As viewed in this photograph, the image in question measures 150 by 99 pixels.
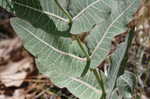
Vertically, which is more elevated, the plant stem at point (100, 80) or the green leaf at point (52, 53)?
the green leaf at point (52, 53)

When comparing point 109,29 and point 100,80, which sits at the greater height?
point 109,29

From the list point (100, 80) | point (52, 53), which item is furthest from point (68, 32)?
point (100, 80)

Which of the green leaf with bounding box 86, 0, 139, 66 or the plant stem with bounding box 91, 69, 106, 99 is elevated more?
the green leaf with bounding box 86, 0, 139, 66

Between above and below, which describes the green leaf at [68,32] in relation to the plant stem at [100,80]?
above

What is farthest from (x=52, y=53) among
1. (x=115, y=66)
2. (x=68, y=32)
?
(x=115, y=66)

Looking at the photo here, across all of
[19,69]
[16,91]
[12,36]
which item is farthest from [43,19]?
[12,36]

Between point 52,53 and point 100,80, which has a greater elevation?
point 52,53

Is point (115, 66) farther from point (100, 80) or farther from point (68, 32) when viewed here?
point (68, 32)

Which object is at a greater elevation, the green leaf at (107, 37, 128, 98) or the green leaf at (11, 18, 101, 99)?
the green leaf at (11, 18, 101, 99)

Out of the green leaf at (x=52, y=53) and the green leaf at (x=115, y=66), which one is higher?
the green leaf at (x=52, y=53)

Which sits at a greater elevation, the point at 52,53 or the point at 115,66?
the point at 52,53

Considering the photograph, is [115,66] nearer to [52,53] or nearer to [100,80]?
[100,80]
